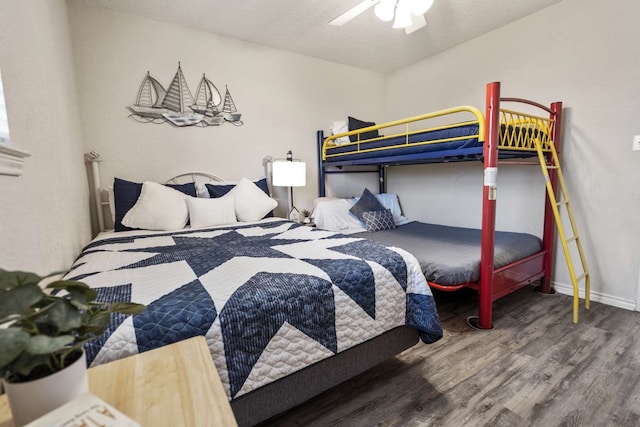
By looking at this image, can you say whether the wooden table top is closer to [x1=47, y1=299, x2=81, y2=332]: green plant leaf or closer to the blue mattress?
[x1=47, y1=299, x2=81, y2=332]: green plant leaf

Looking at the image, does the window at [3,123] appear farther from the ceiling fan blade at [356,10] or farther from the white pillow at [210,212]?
the ceiling fan blade at [356,10]

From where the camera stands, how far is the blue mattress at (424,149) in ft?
7.01

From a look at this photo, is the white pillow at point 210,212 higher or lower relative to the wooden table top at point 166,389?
higher

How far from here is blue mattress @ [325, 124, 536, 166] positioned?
2137 mm

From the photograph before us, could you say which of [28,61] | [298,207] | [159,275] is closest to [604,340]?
[159,275]

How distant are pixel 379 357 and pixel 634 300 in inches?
86.8

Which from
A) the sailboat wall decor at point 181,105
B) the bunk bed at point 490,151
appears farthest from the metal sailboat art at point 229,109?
the bunk bed at point 490,151

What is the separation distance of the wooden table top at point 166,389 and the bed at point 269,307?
0.52ft

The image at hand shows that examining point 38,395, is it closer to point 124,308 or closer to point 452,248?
point 124,308

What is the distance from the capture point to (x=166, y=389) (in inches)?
24.6

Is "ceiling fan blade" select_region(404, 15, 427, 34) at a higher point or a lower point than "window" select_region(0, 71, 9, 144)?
higher

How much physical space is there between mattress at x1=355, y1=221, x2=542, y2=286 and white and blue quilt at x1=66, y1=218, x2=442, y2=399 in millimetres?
615

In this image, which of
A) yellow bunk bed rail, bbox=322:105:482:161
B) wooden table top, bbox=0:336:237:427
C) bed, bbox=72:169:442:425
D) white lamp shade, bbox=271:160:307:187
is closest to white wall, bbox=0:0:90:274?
bed, bbox=72:169:442:425

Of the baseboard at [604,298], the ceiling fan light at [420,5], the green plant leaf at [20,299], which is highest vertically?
the ceiling fan light at [420,5]
